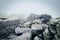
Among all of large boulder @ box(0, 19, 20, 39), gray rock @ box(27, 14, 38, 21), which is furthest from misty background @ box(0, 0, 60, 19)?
large boulder @ box(0, 19, 20, 39)

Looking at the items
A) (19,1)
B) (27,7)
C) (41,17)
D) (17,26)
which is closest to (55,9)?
(41,17)

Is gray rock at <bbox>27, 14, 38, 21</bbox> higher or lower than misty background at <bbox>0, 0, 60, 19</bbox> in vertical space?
lower

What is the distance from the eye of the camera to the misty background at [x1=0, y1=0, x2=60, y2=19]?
188 inches

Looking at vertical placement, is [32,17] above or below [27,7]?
below

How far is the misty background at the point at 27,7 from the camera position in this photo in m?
4.77

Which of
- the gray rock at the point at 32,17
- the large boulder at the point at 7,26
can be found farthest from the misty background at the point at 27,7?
the large boulder at the point at 7,26

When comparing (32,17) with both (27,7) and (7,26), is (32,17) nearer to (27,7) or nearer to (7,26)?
(27,7)

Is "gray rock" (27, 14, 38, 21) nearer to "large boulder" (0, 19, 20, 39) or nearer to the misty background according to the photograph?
the misty background

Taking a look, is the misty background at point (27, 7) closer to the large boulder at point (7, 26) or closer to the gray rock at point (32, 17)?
the gray rock at point (32, 17)

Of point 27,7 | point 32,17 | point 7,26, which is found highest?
point 27,7

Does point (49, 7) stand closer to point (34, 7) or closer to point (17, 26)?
point (34, 7)

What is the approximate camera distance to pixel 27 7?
193 inches

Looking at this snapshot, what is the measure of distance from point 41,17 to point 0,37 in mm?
2183

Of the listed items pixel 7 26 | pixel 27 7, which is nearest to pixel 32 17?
pixel 27 7
